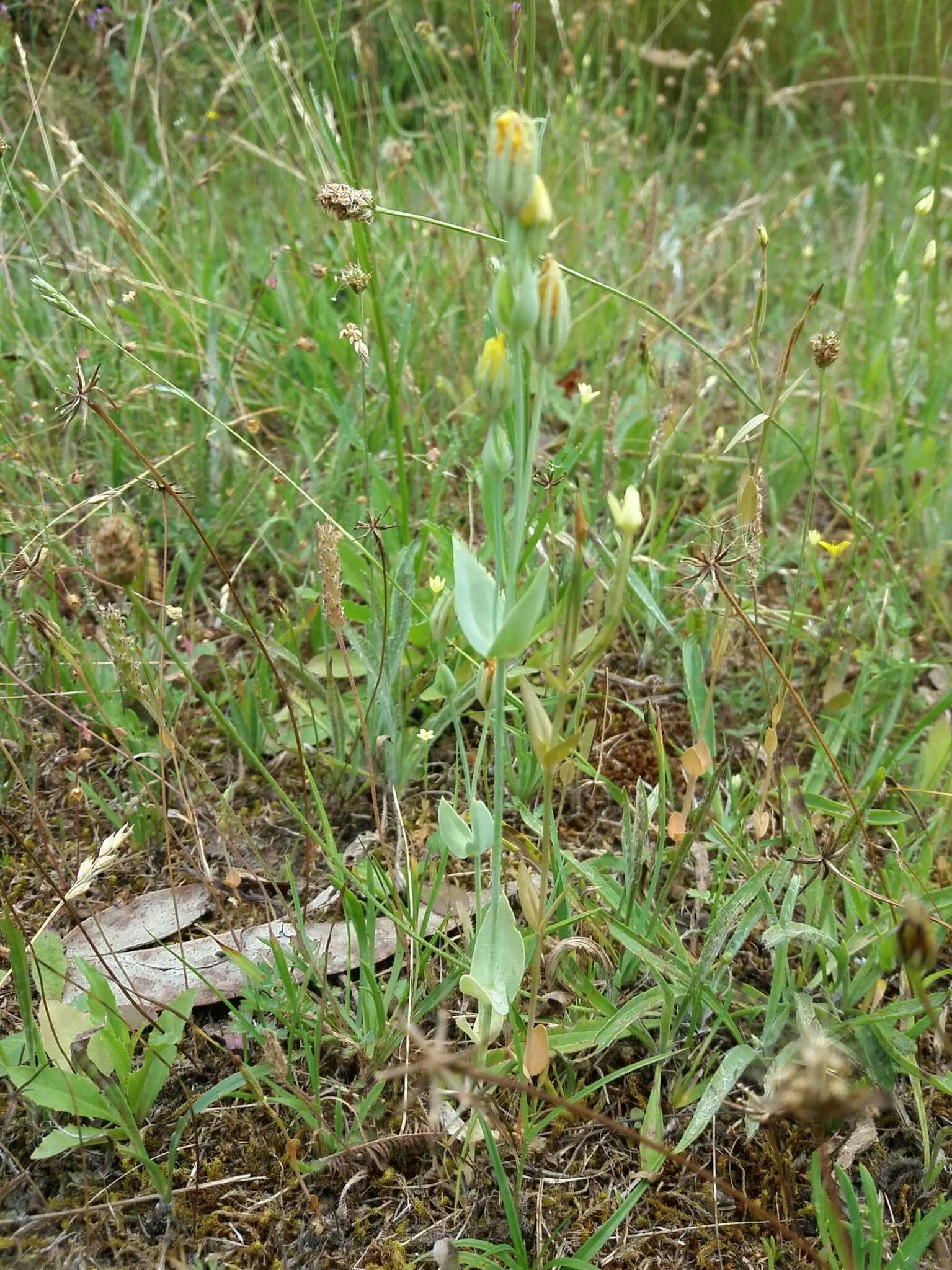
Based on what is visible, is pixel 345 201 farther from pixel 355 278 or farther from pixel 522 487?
pixel 522 487

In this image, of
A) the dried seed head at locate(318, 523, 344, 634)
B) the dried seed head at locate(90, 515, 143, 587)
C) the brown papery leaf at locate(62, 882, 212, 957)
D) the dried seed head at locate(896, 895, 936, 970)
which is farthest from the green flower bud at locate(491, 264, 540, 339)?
the dried seed head at locate(90, 515, 143, 587)

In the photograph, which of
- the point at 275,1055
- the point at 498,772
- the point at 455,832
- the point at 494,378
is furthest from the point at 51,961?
the point at 494,378

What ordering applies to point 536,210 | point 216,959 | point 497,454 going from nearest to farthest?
point 536,210
point 497,454
point 216,959

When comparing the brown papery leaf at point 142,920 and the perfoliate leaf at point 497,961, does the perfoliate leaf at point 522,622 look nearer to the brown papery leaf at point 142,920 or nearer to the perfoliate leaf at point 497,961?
the perfoliate leaf at point 497,961

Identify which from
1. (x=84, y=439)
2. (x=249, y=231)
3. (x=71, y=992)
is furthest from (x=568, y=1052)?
(x=249, y=231)

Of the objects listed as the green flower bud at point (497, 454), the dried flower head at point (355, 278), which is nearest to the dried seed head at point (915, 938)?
the green flower bud at point (497, 454)
